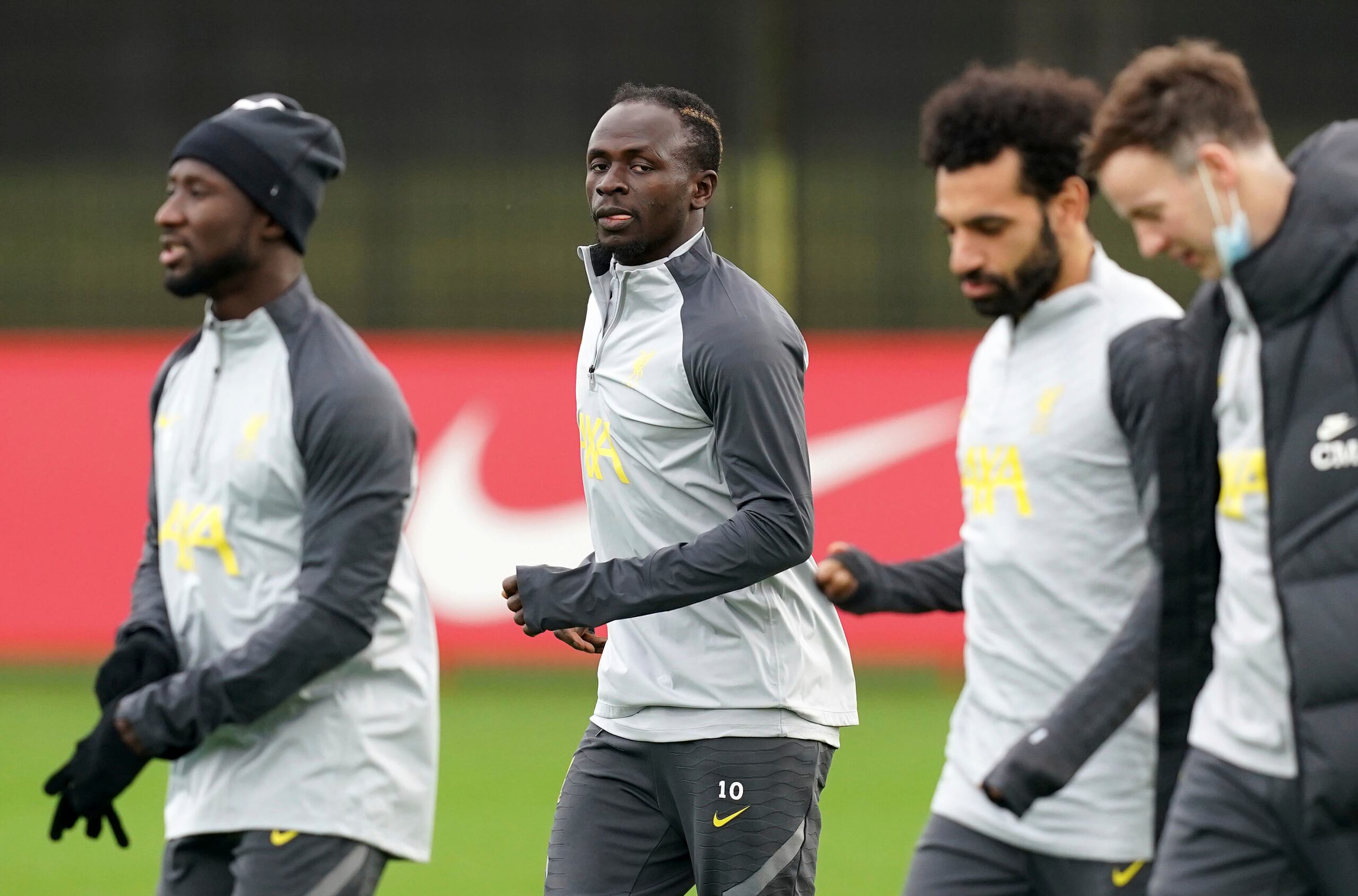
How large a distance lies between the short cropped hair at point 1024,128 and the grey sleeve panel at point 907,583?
824 millimetres

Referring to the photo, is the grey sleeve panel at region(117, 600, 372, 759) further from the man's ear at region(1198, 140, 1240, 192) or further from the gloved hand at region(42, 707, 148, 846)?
the man's ear at region(1198, 140, 1240, 192)

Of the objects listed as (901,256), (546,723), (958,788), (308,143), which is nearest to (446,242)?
(901,256)

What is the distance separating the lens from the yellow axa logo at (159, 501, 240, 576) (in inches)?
163

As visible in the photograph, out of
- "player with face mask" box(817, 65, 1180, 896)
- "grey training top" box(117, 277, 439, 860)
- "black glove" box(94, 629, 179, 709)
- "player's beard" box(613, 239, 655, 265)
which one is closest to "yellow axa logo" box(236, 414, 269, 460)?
"grey training top" box(117, 277, 439, 860)

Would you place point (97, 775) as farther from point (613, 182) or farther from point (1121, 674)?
point (1121, 674)

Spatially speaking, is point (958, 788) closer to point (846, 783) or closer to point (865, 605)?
point (865, 605)

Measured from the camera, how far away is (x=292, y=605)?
4.04 m

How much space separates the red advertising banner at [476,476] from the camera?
1110 cm

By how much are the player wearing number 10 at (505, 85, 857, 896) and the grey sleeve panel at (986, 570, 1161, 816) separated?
839 millimetres

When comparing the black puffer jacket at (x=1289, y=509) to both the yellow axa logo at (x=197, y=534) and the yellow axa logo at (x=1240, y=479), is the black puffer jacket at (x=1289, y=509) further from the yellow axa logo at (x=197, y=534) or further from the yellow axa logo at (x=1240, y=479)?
the yellow axa logo at (x=197, y=534)

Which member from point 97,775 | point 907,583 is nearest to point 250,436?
point 97,775

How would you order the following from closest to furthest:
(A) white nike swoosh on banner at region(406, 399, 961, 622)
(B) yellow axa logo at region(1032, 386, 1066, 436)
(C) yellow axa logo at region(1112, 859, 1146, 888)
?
(C) yellow axa logo at region(1112, 859, 1146, 888) < (B) yellow axa logo at region(1032, 386, 1066, 436) < (A) white nike swoosh on banner at region(406, 399, 961, 622)

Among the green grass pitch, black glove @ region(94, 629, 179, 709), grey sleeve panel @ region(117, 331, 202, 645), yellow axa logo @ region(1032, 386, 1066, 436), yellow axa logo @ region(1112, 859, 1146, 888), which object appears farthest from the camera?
the green grass pitch

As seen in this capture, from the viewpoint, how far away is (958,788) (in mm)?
3928
